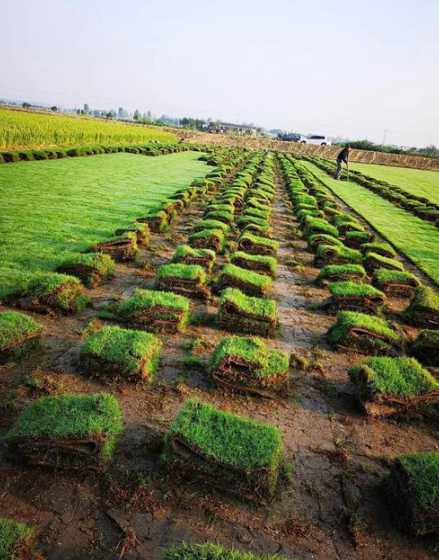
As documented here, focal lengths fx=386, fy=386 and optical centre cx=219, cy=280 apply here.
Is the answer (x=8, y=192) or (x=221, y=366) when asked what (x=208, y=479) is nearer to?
(x=221, y=366)

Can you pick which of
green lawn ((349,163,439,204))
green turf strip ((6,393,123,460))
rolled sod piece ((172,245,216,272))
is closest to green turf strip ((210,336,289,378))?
green turf strip ((6,393,123,460))

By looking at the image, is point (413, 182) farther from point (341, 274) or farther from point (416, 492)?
point (416, 492)

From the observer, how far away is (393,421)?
17.2ft

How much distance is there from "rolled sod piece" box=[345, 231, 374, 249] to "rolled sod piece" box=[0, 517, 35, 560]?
13238 millimetres

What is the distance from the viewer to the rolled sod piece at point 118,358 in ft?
17.3

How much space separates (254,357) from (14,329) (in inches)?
135

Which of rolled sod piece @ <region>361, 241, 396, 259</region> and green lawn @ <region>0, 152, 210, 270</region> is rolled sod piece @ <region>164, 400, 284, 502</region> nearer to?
green lawn @ <region>0, 152, 210, 270</region>

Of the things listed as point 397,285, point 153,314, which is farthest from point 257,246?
point 153,314

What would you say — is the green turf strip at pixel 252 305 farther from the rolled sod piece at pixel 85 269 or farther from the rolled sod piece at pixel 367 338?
the rolled sod piece at pixel 85 269

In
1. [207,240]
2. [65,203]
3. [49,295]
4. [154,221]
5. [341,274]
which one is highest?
[49,295]

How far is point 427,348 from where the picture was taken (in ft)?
23.1

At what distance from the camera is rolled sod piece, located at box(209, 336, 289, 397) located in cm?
536

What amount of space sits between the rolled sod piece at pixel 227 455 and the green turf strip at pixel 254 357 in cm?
132

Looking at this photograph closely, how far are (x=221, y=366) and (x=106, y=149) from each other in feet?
127
